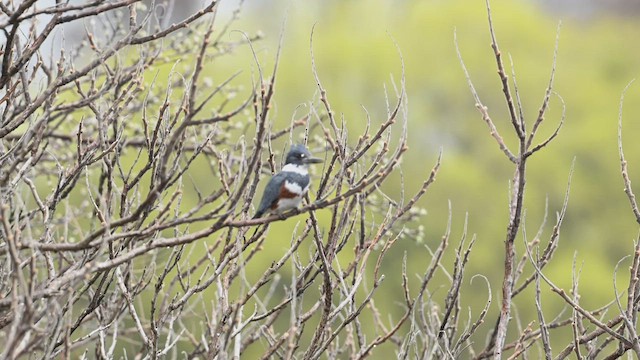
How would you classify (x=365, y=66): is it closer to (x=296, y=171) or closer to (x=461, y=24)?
(x=461, y=24)

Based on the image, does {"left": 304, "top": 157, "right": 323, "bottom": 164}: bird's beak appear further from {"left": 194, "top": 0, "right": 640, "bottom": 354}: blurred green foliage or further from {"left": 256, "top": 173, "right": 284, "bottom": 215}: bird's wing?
{"left": 194, "top": 0, "right": 640, "bottom": 354}: blurred green foliage

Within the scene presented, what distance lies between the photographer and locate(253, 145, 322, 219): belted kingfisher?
3861 millimetres

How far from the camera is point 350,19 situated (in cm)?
2317

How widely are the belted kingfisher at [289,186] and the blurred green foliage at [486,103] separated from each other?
45.9ft

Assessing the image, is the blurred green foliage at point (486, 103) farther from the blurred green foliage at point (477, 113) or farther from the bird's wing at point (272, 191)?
the bird's wing at point (272, 191)

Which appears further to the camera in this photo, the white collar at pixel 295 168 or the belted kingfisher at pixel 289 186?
the white collar at pixel 295 168

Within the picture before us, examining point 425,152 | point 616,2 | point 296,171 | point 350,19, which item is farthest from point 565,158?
point 296,171

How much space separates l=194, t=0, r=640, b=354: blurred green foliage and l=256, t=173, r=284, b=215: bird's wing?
14067 millimetres

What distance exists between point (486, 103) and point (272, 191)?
16.5 m

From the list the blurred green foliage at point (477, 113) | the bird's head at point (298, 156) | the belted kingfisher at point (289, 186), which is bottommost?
the belted kingfisher at point (289, 186)

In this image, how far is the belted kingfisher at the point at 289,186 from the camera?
386 centimetres

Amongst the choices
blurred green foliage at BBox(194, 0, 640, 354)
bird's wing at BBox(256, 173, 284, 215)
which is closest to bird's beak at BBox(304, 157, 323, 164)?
bird's wing at BBox(256, 173, 284, 215)

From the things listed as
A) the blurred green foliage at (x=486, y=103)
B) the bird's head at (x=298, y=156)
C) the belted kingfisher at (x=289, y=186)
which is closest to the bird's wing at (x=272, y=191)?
the belted kingfisher at (x=289, y=186)

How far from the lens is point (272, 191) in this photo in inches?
154
